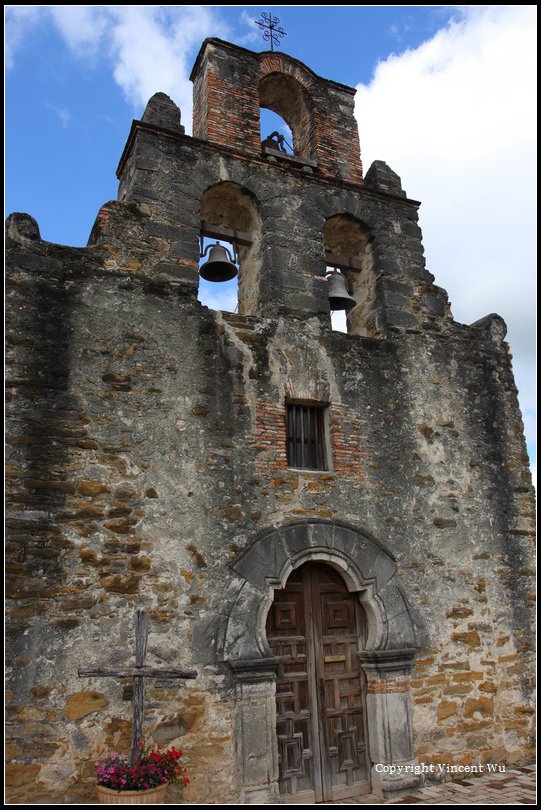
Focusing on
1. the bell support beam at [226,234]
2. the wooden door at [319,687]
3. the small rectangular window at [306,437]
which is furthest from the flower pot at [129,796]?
the bell support beam at [226,234]

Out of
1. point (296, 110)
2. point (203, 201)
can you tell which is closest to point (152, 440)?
point (203, 201)

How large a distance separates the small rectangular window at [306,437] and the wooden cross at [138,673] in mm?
2415

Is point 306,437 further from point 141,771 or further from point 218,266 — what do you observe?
point 141,771

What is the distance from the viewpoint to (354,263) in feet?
27.4

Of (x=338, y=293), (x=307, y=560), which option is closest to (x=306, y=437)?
(x=307, y=560)

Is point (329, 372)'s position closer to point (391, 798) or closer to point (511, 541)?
→ point (511, 541)

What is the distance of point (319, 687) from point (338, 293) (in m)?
4.58

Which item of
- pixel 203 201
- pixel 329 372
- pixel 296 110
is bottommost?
pixel 329 372

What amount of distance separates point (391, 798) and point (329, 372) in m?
4.45

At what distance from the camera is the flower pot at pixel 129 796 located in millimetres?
4359

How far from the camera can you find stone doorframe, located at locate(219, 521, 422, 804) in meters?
5.45

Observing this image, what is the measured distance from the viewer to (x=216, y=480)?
6.03m

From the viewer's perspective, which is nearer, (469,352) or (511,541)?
(511,541)

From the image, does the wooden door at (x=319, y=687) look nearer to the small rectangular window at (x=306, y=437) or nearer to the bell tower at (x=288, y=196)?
the small rectangular window at (x=306, y=437)
